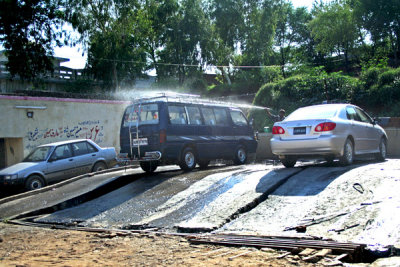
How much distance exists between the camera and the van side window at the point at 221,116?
44.5ft

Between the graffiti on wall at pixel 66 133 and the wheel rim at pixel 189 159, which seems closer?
the wheel rim at pixel 189 159

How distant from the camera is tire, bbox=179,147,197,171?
12008mm

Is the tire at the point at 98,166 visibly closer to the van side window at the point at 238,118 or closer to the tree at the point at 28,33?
the van side window at the point at 238,118

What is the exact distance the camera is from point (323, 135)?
9344 mm

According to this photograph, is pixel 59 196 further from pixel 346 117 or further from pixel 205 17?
pixel 205 17

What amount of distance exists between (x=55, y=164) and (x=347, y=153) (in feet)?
28.9

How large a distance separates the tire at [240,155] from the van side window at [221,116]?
106 cm

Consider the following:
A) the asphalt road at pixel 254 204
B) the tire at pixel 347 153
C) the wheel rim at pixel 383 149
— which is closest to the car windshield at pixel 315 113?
the tire at pixel 347 153

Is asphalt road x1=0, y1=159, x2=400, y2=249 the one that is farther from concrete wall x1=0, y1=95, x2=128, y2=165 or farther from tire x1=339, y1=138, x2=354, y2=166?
concrete wall x1=0, y1=95, x2=128, y2=165

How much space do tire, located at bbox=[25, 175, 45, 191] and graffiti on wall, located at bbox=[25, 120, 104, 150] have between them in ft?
22.1

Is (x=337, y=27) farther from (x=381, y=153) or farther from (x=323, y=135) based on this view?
(x=323, y=135)

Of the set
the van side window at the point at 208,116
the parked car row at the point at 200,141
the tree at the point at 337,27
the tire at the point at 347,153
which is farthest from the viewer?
the tree at the point at 337,27

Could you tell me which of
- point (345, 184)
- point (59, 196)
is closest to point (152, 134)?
point (59, 196)

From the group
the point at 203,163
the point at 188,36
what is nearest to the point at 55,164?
Answer: the point at 203,163
